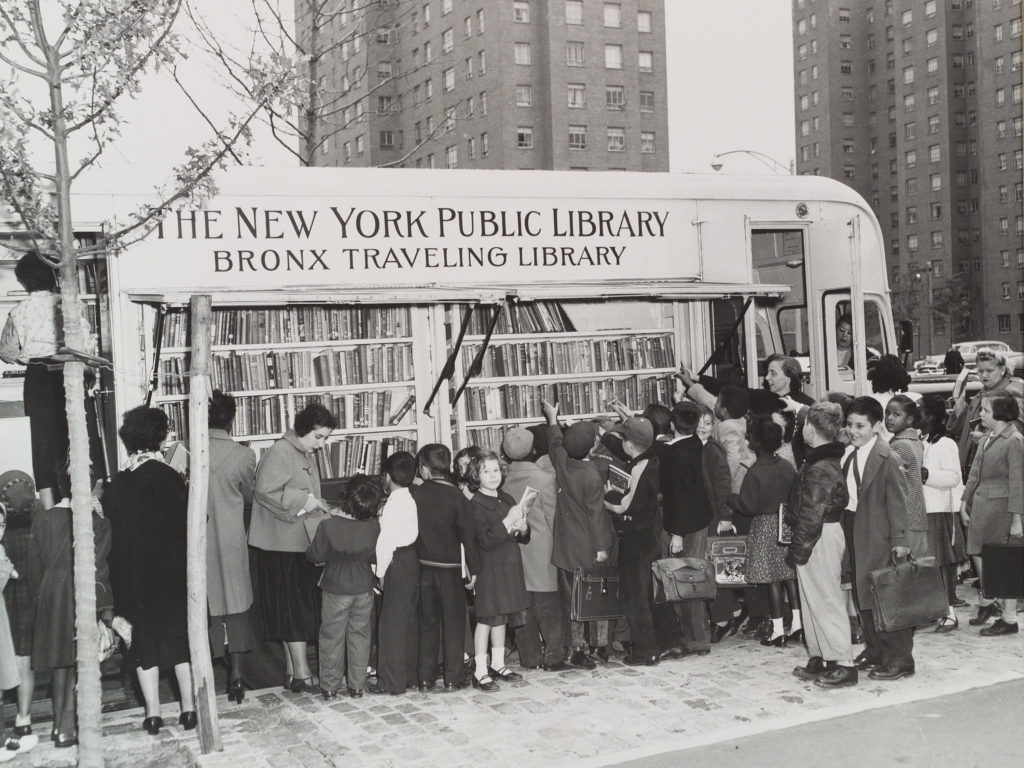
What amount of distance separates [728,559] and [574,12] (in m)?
61.2

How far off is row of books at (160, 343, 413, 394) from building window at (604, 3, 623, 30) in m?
60.1

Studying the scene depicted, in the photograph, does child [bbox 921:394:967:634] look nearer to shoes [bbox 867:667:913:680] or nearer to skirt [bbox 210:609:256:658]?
shoes [bbox 867:667:913:680]

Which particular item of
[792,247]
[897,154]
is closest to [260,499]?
[792,247]

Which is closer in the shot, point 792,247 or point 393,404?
point 393,404

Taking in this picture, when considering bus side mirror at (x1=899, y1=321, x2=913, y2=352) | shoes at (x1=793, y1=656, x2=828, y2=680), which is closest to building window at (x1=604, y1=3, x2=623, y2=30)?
bus side mirror at (x1=899, y1=321, x2=913, y2=352)

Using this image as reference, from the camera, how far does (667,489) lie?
7.17 m

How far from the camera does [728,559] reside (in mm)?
7285

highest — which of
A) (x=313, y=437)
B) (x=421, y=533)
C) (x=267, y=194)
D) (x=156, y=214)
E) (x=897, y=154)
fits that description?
(x=897, y=154)

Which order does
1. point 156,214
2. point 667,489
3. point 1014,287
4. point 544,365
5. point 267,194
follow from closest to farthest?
point 156,214, point 667,489, point 267,194, point 544,365, point 1014,287

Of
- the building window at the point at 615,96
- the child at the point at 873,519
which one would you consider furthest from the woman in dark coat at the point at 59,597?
the building window at the point at 615,96

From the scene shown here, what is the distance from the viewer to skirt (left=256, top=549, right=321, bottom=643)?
6.66m

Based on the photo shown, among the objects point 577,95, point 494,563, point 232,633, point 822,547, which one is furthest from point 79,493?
point 577,95

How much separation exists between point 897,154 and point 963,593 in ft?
268

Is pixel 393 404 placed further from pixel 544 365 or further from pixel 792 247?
pixel 792 247
